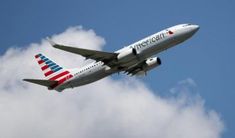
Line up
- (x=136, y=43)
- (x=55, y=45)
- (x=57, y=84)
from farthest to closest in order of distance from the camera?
(x=57, y=84)
(x=136, y=43)
(x=55, y=45)

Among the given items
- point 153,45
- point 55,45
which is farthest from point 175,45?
point 55,45

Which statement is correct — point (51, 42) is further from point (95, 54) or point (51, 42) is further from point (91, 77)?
point (91, 77)

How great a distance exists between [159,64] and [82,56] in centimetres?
1143

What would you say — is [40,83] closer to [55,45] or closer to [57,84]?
[57,84]

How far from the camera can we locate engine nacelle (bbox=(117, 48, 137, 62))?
2904 inches

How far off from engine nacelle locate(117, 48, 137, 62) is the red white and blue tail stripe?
7.84 metres

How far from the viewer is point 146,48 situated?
7350cm

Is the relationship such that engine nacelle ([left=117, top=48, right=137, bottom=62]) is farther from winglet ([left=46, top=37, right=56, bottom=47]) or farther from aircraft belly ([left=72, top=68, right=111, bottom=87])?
winglet ([left=46, top=37, right=56, bottom=47])

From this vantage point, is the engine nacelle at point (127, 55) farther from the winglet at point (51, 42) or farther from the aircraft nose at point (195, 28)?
the winglet at point (51, 42)

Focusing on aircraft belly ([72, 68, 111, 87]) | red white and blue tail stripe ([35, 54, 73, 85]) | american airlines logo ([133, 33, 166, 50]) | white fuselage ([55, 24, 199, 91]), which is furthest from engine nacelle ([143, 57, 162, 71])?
red white and blue tail stripe ([35, 54, 73, 85])

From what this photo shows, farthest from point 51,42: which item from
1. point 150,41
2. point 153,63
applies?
point 153,63

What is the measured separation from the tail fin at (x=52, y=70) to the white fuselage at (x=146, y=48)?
2.25 metres

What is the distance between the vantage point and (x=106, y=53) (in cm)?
7481

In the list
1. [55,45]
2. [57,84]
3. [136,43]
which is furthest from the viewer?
[57,84]
